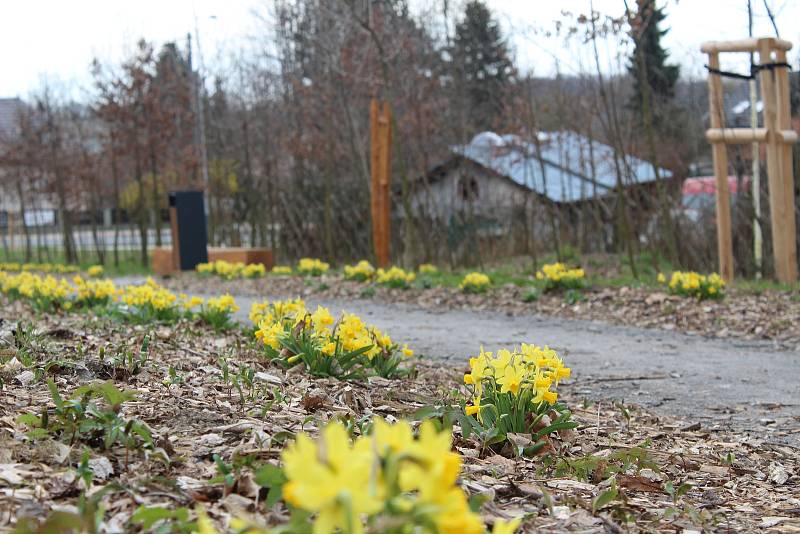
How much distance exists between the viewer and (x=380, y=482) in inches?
51.3

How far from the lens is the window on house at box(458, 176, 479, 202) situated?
19.0 meters

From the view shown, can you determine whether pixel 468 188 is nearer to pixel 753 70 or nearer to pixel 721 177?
pixel 721 177

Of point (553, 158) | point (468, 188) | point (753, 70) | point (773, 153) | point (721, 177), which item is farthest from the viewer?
point (553, 158)

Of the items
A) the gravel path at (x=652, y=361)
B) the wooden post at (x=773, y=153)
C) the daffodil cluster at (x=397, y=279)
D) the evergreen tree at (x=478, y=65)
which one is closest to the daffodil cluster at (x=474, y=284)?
the gravel path at (x=652, y=361)

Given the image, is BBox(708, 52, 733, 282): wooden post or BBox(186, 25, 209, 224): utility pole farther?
BBox(186, 25, 209, 224): utility pole

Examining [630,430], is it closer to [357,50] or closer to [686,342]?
[686,342]

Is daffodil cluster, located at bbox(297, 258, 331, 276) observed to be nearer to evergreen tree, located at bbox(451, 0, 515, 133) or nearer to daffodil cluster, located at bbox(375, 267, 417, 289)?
daffodil cluster, located at bbox(375, 267, 417, 289)

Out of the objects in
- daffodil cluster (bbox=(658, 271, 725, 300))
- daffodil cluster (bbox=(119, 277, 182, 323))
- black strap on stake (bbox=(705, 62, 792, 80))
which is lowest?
daffodil cluster (bbox=(658, 271, 725, 300))

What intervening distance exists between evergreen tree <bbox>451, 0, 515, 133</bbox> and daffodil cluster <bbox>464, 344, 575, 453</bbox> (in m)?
16.4

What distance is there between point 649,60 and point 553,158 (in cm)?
520

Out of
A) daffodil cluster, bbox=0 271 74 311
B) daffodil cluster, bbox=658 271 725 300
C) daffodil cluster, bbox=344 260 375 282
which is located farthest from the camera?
daffodil cluster, bbox=344 260 375 282

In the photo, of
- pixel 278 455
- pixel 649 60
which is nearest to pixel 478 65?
pixel 649 60

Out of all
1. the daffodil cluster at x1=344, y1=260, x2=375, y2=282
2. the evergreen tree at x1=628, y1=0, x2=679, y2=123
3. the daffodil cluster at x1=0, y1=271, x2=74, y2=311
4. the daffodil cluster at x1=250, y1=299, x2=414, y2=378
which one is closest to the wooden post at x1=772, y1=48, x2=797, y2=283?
the evergreen tree at x1=628, y1=0, x2=679, y2=123

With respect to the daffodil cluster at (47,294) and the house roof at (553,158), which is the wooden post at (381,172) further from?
the daffodil cluster at (47,294)
